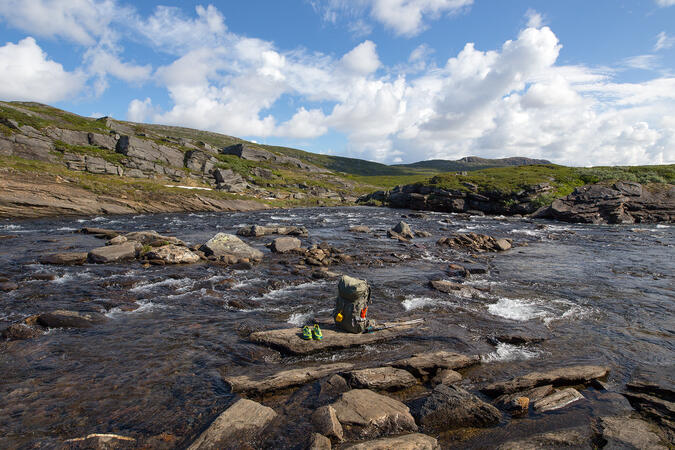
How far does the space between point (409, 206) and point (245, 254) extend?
6185 centimetres

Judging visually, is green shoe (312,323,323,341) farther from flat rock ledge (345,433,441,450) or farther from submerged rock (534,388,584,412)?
submerged rock (534,388,584,412)

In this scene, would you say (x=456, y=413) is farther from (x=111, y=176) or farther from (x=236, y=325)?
(x=111, y=176)

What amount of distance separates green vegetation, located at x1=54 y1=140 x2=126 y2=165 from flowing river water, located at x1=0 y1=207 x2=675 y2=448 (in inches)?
1989

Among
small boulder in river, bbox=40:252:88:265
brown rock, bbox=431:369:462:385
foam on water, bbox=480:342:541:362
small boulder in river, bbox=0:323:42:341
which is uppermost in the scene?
foam on water, bbox=480:342:541:362

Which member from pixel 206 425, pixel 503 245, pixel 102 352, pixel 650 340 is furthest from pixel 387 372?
pixel 503 245

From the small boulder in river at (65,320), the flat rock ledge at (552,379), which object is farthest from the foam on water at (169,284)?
the flat rock ledge at (552,379)

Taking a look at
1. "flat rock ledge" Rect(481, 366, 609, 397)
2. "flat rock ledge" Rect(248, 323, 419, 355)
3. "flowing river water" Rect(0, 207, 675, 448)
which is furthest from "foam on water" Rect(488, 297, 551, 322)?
"flat rock ledge" Rect(248, 323, 419, 355)

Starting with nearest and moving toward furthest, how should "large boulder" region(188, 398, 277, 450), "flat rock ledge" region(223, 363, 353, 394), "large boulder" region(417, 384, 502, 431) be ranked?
"large boulder" region(188, 398, 277, 450) < "large boulder" region(417, 384, 502, 431) < "flat rock ledge" region(223, 363, 353, 394)

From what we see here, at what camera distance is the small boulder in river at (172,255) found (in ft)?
72.6

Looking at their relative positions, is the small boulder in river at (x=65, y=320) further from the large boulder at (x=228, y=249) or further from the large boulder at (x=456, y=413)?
the large boulder at (x=456, y=413)

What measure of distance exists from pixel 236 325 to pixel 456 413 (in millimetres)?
8814

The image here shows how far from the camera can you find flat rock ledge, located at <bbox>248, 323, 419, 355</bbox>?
11.1 metres

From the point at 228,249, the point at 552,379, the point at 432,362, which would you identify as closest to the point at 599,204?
the point at 552,379

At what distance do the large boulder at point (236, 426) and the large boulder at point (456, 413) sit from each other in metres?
3.69
